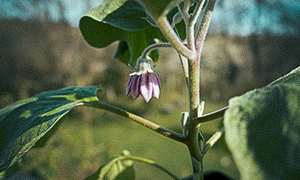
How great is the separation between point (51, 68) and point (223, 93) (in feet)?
7.56

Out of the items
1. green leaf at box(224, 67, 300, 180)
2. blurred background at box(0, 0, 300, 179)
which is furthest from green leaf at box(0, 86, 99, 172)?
blurred background at box(0, 0, 300, 179)

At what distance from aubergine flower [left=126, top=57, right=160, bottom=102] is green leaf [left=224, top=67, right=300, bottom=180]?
0.16 meters

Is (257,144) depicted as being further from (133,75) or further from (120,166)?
(120,166)

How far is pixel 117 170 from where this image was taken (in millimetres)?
495

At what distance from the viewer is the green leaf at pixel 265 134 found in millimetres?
164

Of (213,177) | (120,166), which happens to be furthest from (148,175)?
(120,166)

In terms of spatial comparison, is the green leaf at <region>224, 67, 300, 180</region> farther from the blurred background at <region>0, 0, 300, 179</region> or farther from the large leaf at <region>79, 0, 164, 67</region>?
the blurred background at <region>0, 0, 300, 179</region>

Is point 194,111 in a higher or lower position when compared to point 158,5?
lower

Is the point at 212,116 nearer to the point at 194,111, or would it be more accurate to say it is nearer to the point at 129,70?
the point at 194,111

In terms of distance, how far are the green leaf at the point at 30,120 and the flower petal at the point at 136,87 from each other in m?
0.07

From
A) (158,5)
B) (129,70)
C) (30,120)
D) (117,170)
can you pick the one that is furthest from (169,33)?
(129,70)

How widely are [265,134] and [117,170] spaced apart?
0.36 metres

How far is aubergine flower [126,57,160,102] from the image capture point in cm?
35

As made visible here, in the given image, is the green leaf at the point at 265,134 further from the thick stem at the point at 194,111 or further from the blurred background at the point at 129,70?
the blurred background at the point at 129,70
